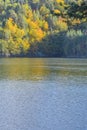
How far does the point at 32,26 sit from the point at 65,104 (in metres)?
115

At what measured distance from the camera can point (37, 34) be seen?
453ft

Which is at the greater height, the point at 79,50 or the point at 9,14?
the point at 9,14

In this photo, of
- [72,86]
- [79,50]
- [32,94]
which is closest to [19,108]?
[32,94]

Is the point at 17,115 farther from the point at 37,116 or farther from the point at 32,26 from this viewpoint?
the point at 32,26

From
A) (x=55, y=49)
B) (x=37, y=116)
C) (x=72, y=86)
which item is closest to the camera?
(x=37, y=116)

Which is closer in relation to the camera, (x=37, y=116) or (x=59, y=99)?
(x=37, y=116)

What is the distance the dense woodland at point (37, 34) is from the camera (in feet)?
392

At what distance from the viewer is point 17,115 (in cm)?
2325

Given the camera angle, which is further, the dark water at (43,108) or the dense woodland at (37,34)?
the dense woodland at (37,34)

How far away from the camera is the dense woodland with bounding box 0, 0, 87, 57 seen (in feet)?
392

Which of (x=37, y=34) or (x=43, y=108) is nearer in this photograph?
(x=43, y=108)

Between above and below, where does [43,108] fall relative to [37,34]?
above

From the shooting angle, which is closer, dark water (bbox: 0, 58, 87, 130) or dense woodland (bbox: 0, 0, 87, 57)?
dark water (bbox: 0, 58, 87, 130)

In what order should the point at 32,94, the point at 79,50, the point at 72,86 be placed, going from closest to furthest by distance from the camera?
1. the point at 32,94
2. the point at 72,86
3. the point at 79,50
